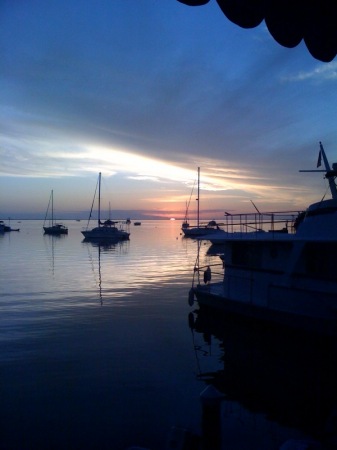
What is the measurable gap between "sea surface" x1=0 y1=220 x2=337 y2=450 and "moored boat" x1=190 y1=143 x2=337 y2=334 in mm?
959

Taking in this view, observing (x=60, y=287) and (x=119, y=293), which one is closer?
(x=119, y=293)

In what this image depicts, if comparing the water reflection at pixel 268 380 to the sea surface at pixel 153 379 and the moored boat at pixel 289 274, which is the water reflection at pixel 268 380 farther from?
the moored boat at pixel 289 274

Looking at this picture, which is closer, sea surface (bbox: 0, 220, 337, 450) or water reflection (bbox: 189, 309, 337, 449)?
sea surface (bbox: 0, 220, 337, 450)

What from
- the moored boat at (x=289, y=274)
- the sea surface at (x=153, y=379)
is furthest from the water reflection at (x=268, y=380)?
the moored boat at (x=289, y=274)

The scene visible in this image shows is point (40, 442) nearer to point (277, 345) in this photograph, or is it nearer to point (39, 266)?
point (277, 345)

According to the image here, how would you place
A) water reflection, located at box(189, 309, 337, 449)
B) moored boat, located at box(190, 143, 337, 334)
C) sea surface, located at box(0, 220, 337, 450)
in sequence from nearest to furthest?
sea surface, located at box(0, 220, 337, 450)
water reflection, located at box(189, 309, 337, 449)
moored boat, located at box(190, 143, 337, 334)

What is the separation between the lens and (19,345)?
1537 centimetres

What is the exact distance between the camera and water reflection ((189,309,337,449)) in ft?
29.9

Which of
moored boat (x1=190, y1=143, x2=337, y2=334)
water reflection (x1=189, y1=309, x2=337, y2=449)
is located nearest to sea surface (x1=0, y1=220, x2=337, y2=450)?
water reflection (x1=189, y1=309, x2=337, y2=449)

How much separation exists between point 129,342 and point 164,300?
9.04 meters

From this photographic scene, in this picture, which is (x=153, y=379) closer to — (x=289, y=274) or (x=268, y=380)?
(x=268, y=380)

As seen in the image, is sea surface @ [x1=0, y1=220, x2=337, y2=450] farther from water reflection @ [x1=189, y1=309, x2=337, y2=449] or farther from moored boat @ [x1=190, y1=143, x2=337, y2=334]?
moored boat @ [x1=190, y1=143, x2=337, y2=334]

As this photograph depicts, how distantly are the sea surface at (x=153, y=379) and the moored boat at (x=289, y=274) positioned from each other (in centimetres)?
96

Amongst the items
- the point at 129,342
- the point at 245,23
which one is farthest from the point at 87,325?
the point at 245,23
